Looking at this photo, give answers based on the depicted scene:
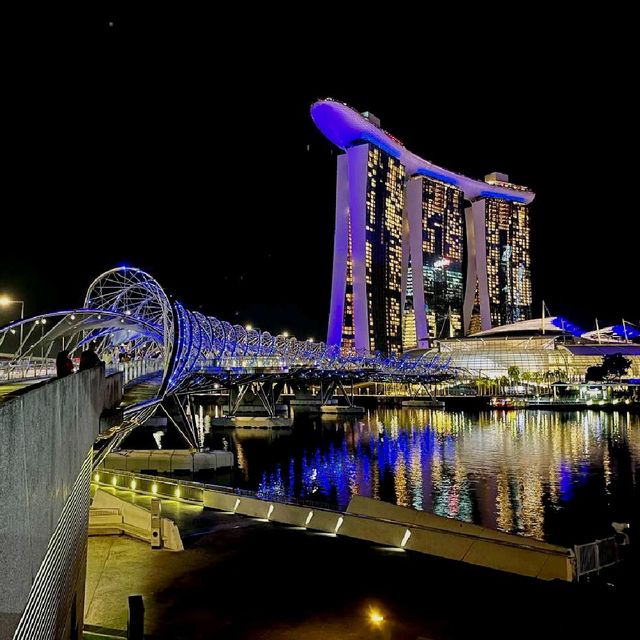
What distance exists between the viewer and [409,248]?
16688 cm

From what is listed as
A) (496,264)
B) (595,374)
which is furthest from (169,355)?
(496,264)

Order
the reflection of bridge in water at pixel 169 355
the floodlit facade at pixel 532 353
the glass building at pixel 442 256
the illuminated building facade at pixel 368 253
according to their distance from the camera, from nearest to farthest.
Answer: the reflection of bridge in water at pixel 169 355 → the floodlit facade at pixel 532 353 → the illuminated building facade at pixel 368 253 → the glass building at pixel 442 256

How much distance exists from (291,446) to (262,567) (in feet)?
121

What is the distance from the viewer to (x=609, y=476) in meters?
35.1

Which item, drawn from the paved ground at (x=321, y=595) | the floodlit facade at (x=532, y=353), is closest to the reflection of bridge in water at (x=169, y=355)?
the paved ground at (x=321, y=595)

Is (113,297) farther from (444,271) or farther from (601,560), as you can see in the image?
(444,271)

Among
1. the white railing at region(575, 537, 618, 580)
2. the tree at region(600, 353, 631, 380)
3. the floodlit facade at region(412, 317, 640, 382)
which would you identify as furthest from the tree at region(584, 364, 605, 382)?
the white railing at region(575, 537, 618, 580)

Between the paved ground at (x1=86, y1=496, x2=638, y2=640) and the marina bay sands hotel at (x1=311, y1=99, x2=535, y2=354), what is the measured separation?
352ft

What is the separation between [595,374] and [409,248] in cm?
6761

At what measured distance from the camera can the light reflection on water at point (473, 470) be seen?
88.2ft

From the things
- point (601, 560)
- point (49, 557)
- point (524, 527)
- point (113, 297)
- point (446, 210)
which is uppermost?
point (446, 210)

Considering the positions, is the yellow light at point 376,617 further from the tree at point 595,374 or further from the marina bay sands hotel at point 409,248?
the marina bay sands hotel at point 409,248

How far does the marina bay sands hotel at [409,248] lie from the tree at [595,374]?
3892 cm

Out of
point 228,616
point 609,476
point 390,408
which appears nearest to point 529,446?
point 609,476
